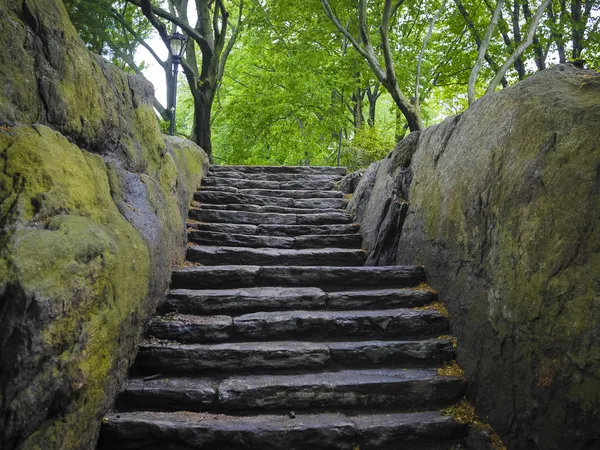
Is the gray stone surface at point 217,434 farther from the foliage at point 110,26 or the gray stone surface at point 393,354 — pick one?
the foliage at point 110,26

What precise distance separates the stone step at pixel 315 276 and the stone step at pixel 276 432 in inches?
62.5

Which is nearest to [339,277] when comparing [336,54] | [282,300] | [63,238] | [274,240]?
[282,300]

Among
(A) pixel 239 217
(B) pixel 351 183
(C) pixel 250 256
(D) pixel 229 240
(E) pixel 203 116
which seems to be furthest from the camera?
(E) pixel 203 116

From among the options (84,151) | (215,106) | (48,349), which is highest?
(215,106)

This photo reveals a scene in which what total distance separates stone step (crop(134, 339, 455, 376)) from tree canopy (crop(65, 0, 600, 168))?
5518mm

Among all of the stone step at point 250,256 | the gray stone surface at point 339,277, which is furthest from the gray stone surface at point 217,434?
the stone step at point 250,256

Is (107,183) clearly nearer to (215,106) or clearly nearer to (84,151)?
(84,151)

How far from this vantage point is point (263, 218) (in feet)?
20.5

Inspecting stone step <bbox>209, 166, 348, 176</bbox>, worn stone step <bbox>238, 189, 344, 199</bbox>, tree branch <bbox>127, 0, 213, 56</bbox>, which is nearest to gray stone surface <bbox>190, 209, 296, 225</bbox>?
worn stone step <bbox>238, 189, 344, 199</bbox>

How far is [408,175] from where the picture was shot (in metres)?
5.27

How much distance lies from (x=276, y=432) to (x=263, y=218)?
12.3ft

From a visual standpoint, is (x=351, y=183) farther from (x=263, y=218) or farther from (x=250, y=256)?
(x=250, y=256)

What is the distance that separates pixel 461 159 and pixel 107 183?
9.47ft

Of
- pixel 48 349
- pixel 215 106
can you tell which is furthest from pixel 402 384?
pixel 215 106
